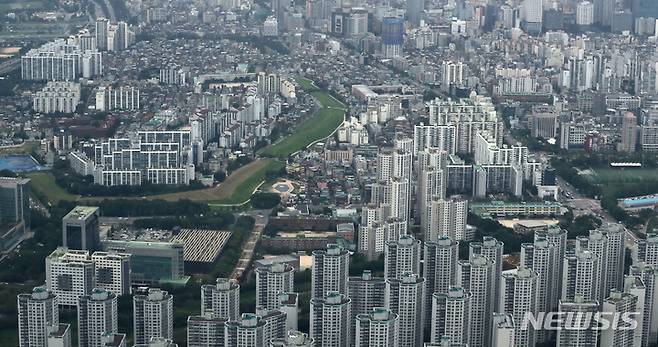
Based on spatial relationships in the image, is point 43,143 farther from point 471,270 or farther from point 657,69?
point 657,69

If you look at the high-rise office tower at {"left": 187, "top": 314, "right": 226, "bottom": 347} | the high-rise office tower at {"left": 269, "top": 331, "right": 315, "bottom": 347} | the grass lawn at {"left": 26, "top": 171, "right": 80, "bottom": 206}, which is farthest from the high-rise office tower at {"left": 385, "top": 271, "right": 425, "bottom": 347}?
the grass lawn at {"left": 26, "top": 171, "right": 80, "bottom": 206}

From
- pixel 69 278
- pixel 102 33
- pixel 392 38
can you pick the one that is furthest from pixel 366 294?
pixel 102 33

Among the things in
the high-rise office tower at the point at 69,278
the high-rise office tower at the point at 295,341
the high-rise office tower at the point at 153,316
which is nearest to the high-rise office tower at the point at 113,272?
the high-rise office tower at the point at 69,278

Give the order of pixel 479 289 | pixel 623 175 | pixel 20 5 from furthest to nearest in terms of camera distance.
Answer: pixel 20 5, pixel 623 175, pixel 479 289

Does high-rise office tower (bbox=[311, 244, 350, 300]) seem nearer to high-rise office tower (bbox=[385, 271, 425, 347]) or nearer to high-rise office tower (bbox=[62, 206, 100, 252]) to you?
high-rise office tower (bbox=[385, 271, 425, 347])

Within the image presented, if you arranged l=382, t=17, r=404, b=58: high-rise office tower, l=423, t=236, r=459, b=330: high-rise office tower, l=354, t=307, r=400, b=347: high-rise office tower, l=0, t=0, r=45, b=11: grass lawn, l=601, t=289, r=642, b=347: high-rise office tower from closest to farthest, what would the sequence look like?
l=354, t=307, r=400, b=347: high-rise office tower < l=601, t=289, r=642, b=347: high-rise office tower < l=423, t=236, r=459, b=330: high-rise office tower < l=382, t=17, r=404, b=58: high-rise office tower < l=0, t=0, r=45, b=11: grass lawn

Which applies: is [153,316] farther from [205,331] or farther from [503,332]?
[503,332]
